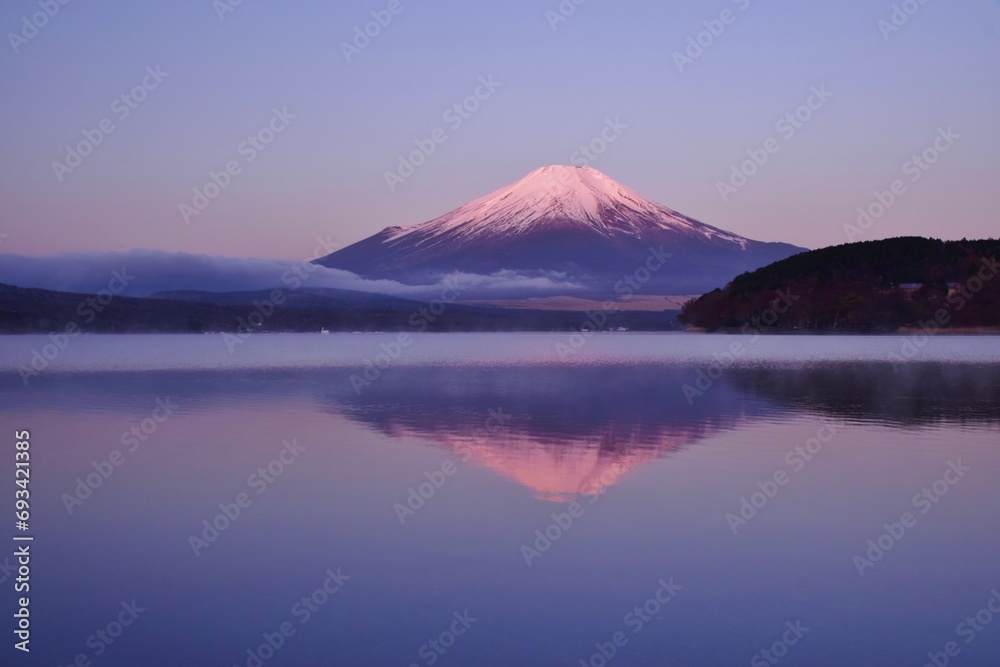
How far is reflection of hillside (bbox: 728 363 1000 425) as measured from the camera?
74.4 feet

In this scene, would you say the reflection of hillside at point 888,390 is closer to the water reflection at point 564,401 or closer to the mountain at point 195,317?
the water reflection at point 564,401

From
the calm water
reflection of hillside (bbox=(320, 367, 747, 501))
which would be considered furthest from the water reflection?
the calm water

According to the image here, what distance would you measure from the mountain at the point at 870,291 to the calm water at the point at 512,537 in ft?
328

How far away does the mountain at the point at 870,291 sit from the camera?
11462cm

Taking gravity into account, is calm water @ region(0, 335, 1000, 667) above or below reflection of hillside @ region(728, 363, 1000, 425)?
below

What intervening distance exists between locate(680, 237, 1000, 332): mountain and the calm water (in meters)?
99.9

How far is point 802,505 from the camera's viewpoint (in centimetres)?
1238

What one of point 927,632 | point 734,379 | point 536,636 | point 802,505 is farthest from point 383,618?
point 734,379

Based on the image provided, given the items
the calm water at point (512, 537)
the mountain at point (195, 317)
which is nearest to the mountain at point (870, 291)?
the mountain at point (195, 317)

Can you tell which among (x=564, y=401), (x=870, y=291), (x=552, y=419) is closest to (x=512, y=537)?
(x=552, y=419)

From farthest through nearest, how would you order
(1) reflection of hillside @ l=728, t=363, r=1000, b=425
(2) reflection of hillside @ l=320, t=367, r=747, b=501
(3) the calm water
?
(1) reflection of hillside @ l=728, t=363, r=1000, b=425 → (2) reflection of hillside @ l=320, t=367, r=747, b=501 → (3) the calm water

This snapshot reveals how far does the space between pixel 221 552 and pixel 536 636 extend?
396cm

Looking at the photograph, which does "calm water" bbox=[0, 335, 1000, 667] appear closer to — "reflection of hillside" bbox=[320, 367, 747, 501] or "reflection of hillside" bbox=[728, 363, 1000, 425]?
"reflection of hillside" bbox=[320, 367, 747, 501]

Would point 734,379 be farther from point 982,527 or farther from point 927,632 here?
point 927,632
